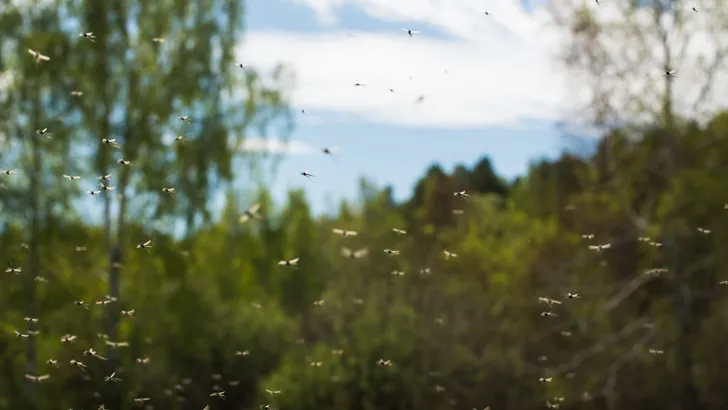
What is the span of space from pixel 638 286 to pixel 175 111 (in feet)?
17.0

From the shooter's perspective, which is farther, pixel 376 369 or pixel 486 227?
pixel 486 227

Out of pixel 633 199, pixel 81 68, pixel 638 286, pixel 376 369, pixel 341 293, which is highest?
pixel 81 68

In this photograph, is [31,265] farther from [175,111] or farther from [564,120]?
[564,120]

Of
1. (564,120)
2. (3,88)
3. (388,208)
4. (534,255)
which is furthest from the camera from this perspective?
(388,208)

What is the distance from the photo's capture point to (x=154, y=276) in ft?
26.1

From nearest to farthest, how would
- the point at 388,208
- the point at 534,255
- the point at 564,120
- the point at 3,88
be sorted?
the point at 3,88
the point at 564,120
the point at 534,255
the point at 388,208

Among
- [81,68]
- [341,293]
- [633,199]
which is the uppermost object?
[81,68]

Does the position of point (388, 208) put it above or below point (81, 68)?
below

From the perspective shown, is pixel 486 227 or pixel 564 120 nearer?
pixel 564 120

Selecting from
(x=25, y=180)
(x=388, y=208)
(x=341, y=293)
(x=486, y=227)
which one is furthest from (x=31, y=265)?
(x=486, y=227)

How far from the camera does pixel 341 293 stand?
8.79m

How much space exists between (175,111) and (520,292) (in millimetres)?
4194

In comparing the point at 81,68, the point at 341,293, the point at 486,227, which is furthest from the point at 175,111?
the point at 486,227

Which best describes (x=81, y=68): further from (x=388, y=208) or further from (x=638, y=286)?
(x=638, y=286)
